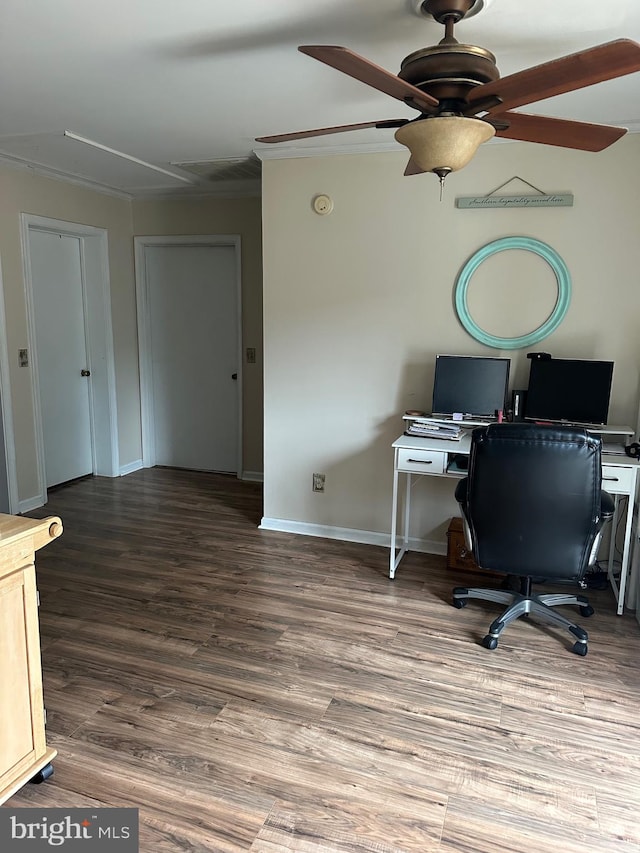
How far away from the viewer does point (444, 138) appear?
1786 mm

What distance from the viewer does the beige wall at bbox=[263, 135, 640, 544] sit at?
3355 millimetres

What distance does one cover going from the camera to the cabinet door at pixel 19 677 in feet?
5.87

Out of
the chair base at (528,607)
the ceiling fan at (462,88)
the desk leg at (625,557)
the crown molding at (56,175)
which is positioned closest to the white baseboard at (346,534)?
the chair base at (528,607)

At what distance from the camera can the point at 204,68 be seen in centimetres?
253

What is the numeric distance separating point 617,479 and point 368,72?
2.27 meters

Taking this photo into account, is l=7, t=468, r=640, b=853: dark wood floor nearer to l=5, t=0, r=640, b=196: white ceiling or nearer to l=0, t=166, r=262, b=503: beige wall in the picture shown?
l=0, t=166, r=262, b=503: beige wall

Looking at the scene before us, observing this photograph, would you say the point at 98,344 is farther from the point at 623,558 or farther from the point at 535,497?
the point at 623,558

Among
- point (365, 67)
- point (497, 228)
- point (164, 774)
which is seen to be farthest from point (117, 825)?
point (497, 228)

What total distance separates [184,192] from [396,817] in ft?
15.4

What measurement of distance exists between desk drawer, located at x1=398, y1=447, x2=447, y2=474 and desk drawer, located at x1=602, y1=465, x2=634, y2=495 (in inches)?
31.1

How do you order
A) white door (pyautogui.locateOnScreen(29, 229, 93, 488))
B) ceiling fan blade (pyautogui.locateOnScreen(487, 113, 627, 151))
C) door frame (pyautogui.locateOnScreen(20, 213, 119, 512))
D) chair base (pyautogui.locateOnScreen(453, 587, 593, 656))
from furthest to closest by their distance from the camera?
door frame (pyautogui.locateOnScreen(20, 213, 119, 512)) < white door (pyautogui.locateOnScreen(29, 229, 93, 488)) < chair base (pyautogui.locateOnScreen(453, 587, 593, 656)) < ceiling fan blade (pyautogui.locateOnScreen(487, 113, 627, 151))

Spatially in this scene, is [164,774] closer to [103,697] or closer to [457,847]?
[103,697]

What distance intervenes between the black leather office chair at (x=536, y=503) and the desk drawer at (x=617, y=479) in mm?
287

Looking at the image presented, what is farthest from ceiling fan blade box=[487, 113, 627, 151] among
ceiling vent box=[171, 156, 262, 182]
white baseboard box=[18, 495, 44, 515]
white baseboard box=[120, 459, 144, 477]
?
white baseboard box=[120, 459, 144, 477]
